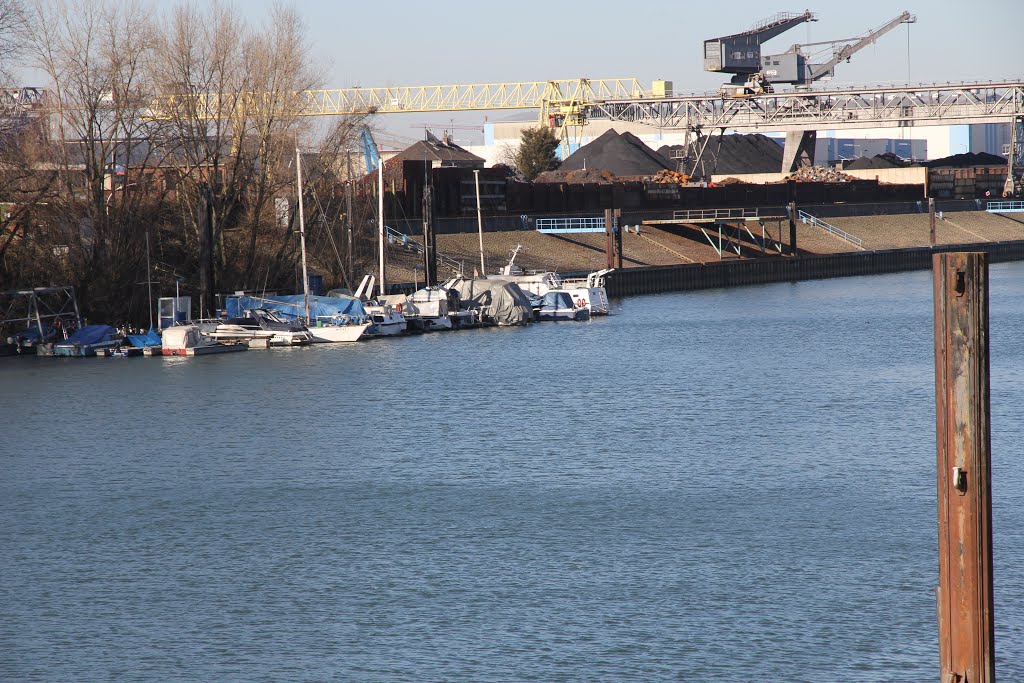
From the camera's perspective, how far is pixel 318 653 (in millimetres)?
15055

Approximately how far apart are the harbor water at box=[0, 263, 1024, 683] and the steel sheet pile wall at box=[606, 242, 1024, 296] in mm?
32086

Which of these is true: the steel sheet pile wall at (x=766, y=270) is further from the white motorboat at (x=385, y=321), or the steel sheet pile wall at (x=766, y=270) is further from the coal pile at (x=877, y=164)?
the coal pile at (x=877, y=164)

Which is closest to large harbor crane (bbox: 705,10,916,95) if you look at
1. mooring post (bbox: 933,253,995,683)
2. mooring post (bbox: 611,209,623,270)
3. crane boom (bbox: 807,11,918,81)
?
crane boom (bbox: 807,11,918,81)

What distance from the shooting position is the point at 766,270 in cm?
8188

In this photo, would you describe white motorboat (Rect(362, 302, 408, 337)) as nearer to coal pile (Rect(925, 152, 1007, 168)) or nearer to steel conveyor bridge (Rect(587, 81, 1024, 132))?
steel conveyor bridge (Rect(587, 81, 1024, 132))

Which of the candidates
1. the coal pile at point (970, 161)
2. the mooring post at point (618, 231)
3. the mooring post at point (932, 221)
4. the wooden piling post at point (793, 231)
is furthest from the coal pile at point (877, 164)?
the mooring post at point (618, 231)

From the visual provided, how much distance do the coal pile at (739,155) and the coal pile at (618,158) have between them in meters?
2.69

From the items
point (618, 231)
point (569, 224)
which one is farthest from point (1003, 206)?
point (618, 231)

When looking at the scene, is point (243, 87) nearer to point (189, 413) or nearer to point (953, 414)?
point (189, 413)

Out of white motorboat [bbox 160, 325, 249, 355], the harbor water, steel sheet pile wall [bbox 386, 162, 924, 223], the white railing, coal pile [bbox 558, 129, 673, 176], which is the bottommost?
the harbor water

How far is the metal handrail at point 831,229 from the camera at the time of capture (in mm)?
93875

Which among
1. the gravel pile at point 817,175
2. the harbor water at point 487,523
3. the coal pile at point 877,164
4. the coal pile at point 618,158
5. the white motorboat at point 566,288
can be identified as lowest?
the harbor water at point 487,523

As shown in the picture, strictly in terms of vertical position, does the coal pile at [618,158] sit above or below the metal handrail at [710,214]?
above

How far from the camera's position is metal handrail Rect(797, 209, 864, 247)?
308 feet
